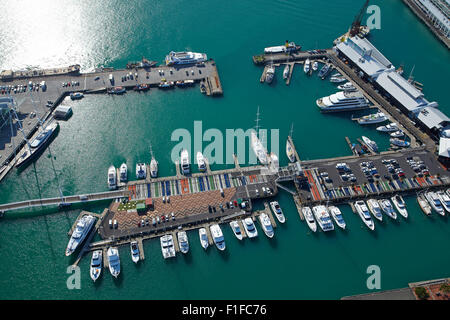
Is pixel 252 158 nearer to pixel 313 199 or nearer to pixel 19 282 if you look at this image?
pixel 313 199

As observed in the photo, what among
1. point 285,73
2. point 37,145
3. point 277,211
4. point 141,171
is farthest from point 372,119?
point 37,145

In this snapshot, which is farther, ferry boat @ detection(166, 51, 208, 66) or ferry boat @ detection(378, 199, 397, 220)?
ferry boat @ detection(166, 51, 208, 66)

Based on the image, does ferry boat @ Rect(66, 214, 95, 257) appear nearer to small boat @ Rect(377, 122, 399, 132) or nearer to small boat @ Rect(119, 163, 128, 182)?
small boat @ Rect(119, 163, 128, 182)

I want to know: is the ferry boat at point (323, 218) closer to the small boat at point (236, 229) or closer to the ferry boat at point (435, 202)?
the small boat at point (236, 229)

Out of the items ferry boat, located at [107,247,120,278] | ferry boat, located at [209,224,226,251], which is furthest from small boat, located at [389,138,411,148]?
ferry boat, located at [107,247,120,278]

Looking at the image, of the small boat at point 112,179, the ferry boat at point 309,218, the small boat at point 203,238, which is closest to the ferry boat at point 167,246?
the small boat at point 203,238

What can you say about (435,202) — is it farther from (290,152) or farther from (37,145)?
(37,145)

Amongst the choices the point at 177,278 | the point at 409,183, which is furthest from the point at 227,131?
the point at 409,183
